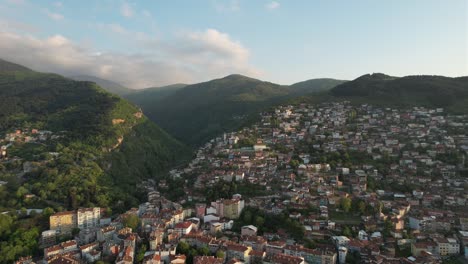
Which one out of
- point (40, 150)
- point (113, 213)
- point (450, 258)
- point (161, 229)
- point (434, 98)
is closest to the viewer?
point (450, 258)

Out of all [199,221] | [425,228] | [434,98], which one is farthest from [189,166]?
[434,98]

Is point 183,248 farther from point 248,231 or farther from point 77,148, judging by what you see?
point 77,148

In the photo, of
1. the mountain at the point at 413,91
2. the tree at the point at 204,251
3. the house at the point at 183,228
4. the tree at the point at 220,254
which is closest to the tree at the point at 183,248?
the tree at the point at 204,251

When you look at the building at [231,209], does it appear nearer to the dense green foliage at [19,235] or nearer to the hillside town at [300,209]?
the hillside town at [300,209]

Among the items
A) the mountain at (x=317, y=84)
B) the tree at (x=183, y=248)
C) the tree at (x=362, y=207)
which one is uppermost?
the mountain at (x=317, y=84)

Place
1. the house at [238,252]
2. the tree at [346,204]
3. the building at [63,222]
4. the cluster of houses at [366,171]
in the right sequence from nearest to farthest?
1. the house at [238,252]
2. the cluster of houses at [366,171]
3. the building at [63,222]
4. the tree at [346,204]

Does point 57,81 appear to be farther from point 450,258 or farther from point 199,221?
point 450,258

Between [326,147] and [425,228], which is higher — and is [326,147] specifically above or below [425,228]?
above
